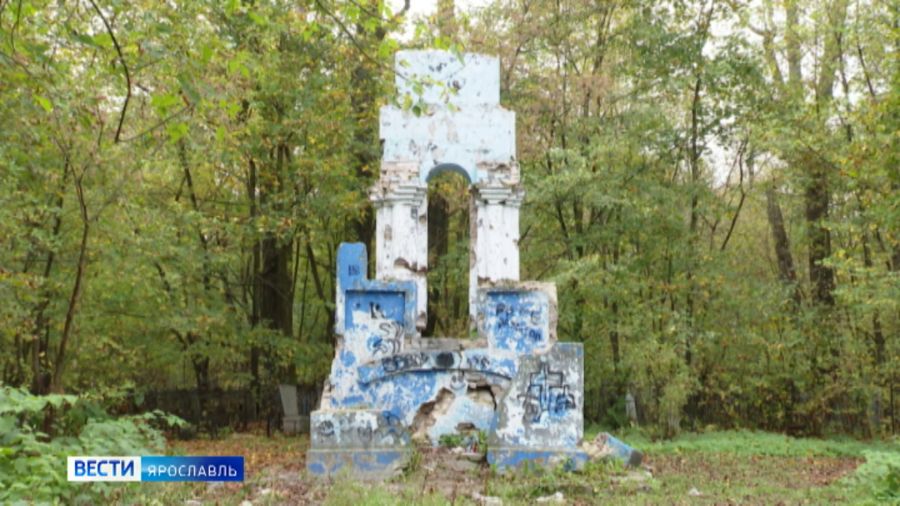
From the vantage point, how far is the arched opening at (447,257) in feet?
50.0

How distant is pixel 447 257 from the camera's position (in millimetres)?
15172

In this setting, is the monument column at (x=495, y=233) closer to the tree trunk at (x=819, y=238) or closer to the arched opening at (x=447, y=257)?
the arched opening at (x=447, y=257)

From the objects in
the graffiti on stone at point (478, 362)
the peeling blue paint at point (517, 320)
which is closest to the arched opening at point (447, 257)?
the peeling blue paint at point (517, 320)

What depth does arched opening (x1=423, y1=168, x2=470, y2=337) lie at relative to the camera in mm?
15250

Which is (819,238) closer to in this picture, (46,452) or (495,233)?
(495,233)

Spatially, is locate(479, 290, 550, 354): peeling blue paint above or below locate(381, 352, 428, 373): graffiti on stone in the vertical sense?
above

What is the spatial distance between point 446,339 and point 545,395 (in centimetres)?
287

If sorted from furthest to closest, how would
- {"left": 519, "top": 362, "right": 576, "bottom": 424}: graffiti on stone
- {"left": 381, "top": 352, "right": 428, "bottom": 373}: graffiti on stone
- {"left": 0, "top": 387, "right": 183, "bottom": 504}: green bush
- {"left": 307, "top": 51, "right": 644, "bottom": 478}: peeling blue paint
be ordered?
{"left": 381, "top": 352, "right": 428, "bottom": 373}: graffiti on stone → {"left": 519, "top": 362, "right": 576, "bottom": 424}: graffiti on stone → {"left": 307, "top": 51, "right": 644, "bottom": 478}: peeling blue paint → {"left": 0, "top": 387, "right": 183, "bottom": 504}: green bush

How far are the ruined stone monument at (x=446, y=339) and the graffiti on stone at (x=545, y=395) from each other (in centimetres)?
1

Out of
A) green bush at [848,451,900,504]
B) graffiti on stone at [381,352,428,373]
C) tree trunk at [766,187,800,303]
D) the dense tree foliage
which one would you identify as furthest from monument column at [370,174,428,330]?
tree trunk at [766,187,800,303]

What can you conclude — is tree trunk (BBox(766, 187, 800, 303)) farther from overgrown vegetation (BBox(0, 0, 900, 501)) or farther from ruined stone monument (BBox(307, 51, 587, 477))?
ruined stone monument (BBox(307, 51, 587, 477))

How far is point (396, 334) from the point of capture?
434 inches

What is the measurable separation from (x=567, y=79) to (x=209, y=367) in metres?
9.24

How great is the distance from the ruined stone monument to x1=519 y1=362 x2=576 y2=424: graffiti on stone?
0.04 ft
